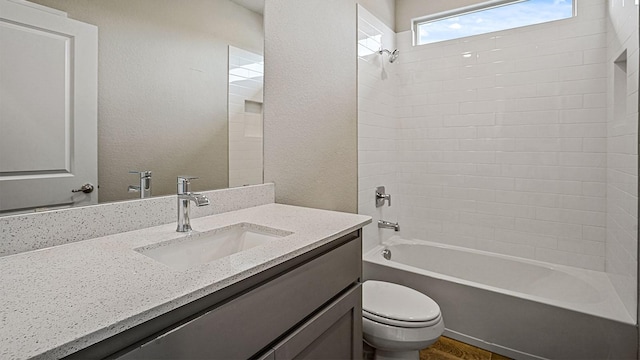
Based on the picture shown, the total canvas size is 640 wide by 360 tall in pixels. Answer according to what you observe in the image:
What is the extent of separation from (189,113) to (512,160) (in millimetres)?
2330

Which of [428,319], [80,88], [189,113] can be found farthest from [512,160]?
[80,88]

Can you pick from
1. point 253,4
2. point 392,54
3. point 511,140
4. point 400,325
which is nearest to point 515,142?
point 511,140

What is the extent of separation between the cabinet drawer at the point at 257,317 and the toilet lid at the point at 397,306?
0.53 meters

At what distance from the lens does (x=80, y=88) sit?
3.58 ft

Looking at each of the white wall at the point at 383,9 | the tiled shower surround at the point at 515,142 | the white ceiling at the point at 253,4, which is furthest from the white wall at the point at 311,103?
the white wall at the point at 383,9

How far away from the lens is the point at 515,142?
8.45 feet

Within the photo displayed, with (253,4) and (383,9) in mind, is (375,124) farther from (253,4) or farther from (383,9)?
(253,4)

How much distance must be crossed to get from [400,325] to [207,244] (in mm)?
993

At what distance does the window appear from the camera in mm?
2461

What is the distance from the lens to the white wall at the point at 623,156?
1.67 meters

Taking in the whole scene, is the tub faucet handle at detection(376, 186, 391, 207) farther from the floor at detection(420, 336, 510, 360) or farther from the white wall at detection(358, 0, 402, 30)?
the white wall at detection(358, 0, 402, 30)

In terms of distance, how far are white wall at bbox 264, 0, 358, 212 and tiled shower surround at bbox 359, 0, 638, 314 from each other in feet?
0.58

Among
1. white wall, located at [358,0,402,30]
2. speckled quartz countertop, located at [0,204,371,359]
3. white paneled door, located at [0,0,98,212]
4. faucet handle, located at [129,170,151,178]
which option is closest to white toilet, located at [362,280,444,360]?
speckled quartz countertop, located at [0,204,371,359]

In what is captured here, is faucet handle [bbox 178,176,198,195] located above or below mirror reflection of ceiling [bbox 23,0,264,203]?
below
